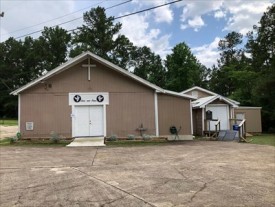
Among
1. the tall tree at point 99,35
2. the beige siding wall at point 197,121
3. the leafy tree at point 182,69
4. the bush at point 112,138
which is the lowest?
the bush at point 112,138

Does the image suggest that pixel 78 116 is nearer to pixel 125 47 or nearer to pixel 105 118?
pixel 105 118

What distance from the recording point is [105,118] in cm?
2070

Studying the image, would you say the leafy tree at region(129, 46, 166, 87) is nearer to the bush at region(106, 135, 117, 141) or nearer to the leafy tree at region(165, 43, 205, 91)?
the leafy tree at region(165, 43, 205, 91)

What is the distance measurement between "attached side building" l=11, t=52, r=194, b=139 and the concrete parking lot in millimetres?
6966

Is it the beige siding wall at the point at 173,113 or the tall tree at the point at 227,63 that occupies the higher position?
the tall tree at the point at 227,63

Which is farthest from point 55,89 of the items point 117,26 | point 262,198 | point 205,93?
point 117,26

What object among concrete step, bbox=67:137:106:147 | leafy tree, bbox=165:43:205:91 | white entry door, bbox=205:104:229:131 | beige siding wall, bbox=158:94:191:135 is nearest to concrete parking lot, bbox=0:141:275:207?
concrete step, bbox=67:137:106:147

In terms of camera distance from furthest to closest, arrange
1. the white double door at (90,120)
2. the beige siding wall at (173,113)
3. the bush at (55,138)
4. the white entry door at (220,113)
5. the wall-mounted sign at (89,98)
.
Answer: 1. the white entry door at (220,113)
2. the beige siding wall at (173,113)
3. the white double door at (90,120)
4. the wall-mounted sign at (89,98)
5. the bush at (55,138)

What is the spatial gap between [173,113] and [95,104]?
466cm

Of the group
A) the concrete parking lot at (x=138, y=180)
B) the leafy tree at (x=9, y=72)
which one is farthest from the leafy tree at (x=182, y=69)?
the concrete parking lot at (x=138, y=180)

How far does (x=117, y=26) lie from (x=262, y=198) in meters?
54.9

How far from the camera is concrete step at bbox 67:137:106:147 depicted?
689 inches

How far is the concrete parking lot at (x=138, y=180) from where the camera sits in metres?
6.77

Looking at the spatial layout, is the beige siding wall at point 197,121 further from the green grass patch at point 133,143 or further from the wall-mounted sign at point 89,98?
the wall-mounted sign at point 89,98
